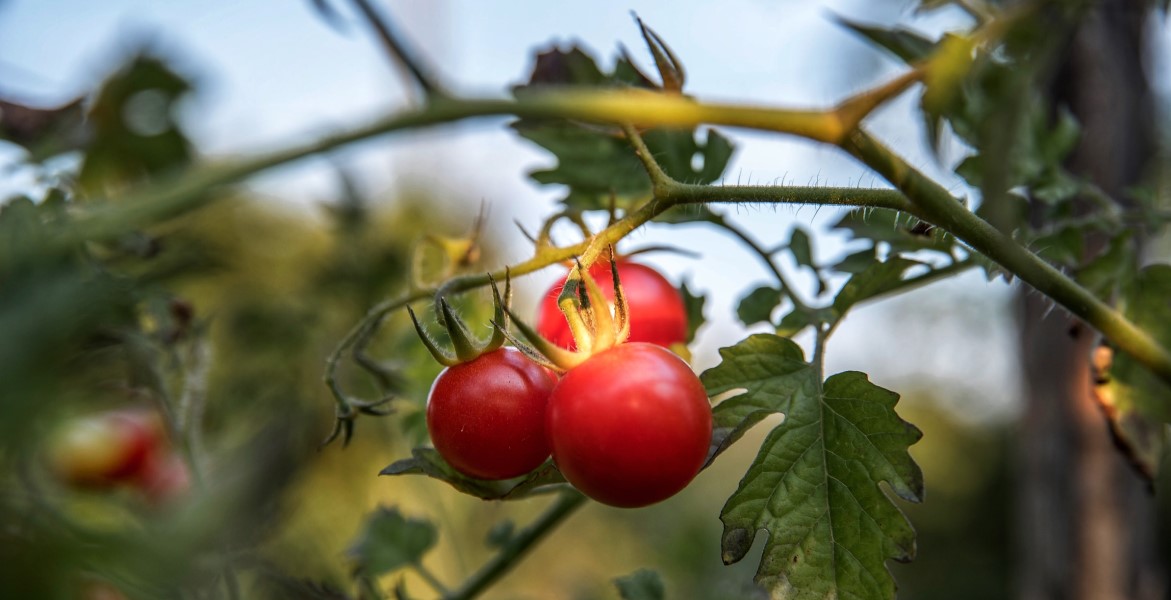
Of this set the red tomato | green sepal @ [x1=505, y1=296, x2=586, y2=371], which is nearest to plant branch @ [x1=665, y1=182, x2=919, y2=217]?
green sepal @ [x1=505, y1=296, x2=586, y2=371]

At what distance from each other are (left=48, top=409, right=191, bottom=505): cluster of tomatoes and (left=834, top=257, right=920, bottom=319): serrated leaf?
67 centimetres

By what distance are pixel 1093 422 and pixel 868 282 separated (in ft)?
3.45

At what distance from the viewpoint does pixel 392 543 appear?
2.70ft

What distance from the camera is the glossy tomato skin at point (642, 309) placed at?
0.57 m

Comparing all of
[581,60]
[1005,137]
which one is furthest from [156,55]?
[1005,137]

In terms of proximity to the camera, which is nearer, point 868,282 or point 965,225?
point 965,225

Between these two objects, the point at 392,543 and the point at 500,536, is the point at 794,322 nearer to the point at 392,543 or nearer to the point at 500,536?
the point at 500,536

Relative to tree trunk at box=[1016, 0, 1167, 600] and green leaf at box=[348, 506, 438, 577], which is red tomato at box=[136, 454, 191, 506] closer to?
green leaf at box=[348, 506, 438, 577]

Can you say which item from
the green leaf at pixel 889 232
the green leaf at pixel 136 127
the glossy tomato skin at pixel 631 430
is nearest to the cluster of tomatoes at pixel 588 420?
the glossy tomato skin at pixel 631 430

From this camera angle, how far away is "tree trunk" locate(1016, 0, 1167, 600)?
54.4 inches

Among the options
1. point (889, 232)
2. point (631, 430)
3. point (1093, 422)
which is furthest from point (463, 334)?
point (1093, 422)

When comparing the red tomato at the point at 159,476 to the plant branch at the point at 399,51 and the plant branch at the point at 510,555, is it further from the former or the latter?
the plant branch at the point at 399,51

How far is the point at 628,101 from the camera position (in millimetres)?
369

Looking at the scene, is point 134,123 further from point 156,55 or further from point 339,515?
point 339,515
